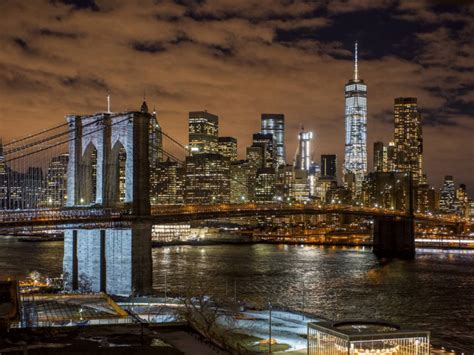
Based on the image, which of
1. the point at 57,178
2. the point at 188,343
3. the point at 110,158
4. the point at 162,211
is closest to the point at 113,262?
the point at 110,158

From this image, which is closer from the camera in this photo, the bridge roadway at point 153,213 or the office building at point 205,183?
the bridge roadway at point 153,213

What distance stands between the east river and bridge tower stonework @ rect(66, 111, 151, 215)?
816 cm

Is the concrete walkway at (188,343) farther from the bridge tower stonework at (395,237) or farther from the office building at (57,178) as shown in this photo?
the bridge tower stonework at (395,237)

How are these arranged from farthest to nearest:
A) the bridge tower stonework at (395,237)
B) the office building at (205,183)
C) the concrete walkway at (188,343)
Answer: the office building at (205,183), the bridge tower stonework at (395,237), the concrete walkway at (188,343)

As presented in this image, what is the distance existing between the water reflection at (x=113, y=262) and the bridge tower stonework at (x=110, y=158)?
1.67m

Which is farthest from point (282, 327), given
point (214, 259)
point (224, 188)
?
point (224, 188)

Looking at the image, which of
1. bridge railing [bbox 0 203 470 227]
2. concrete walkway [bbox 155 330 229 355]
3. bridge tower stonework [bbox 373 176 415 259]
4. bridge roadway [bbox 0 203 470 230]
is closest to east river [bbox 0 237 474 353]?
bridge tower stonework [bbox 373 176 415 259]

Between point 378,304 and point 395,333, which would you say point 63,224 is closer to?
point 378,304

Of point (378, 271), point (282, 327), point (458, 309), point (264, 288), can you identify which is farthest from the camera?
point (378, 271)

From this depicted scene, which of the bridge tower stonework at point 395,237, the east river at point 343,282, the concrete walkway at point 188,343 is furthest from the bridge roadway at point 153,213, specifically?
the concrete walkway at point 188,343

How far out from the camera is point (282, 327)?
28.5 meters

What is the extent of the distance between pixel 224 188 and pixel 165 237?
685 inches

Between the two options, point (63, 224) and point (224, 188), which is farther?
point (224, 188)

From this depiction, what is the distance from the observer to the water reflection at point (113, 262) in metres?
38.2
